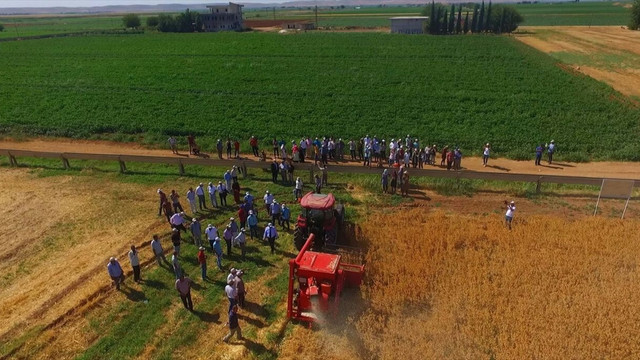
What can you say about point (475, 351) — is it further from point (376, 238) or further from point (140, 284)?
point (140, 284)

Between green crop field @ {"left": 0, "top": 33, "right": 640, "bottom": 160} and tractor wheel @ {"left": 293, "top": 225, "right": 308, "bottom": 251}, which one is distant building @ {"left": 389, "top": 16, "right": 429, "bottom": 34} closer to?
green crop field @ {"left": 0, "top": 33, "right": 640, "bottom": 160}

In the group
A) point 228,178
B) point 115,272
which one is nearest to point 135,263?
point 115,272

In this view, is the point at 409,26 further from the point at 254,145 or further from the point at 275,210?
the point at 275,210

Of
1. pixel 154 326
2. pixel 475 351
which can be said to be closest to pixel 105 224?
pixel 154 326

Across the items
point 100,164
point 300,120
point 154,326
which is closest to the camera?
point 154,326

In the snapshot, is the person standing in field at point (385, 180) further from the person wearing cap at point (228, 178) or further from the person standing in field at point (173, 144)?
the person standing in field at point (173, 144)

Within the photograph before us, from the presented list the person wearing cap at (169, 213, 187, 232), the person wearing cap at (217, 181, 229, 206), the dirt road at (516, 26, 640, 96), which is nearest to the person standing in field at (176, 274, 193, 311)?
the person wearing cap at (169, 213, 187, 232)
